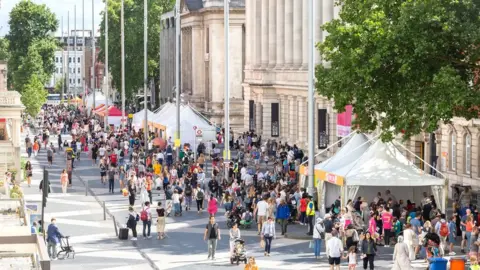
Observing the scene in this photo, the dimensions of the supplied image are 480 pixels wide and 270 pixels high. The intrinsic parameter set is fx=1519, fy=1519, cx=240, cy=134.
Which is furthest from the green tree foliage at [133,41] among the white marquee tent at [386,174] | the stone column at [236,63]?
the white marquee tent at [386,174]

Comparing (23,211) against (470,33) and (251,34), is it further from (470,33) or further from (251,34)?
(251,34)

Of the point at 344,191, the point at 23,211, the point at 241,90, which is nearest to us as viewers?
the point at 23,211

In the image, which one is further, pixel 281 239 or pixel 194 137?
pixel 194 137

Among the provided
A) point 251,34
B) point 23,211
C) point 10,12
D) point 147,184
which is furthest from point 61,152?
point 10,12

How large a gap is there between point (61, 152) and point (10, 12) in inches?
2616

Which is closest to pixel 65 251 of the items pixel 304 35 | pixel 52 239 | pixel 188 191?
pixel 52 239

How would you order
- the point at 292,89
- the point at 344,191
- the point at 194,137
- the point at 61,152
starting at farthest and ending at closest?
the point at 61,152 → the point at 292,89 → the point at 194,137 → the point at 344,191

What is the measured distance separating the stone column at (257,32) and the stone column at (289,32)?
26.9 feet

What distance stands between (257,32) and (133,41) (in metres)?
49.7

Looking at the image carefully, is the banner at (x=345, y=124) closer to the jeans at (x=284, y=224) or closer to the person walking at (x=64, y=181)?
the jeans at (x=284, y=224)

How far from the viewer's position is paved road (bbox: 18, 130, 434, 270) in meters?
38.9

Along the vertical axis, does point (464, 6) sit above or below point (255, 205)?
above

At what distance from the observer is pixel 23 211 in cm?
3862

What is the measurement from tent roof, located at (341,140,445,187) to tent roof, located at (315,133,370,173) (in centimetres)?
64
